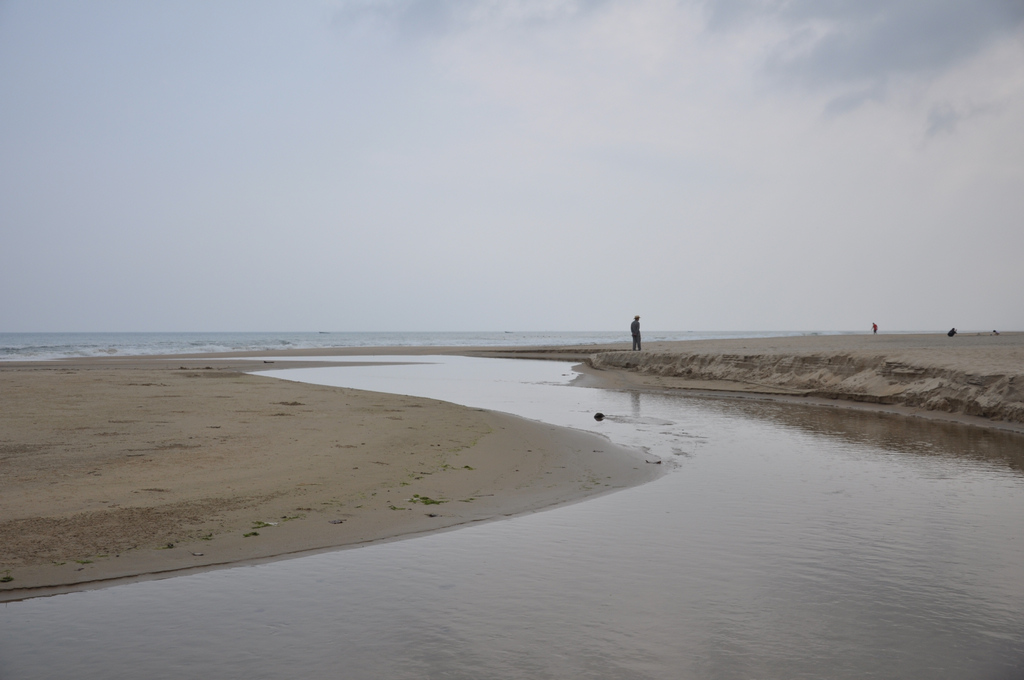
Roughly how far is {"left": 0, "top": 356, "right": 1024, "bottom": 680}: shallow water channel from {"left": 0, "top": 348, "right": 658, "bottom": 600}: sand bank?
1.57ft

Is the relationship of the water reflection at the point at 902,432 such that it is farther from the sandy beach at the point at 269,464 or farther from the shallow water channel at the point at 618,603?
the shallow water channel at the point at 618,603

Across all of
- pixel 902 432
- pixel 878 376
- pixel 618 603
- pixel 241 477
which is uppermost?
pixel 878 376

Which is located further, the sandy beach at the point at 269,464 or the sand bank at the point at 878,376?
the sand bank at the point at 878,376

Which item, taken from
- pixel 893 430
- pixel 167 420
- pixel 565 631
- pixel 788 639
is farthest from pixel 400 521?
pixel 893 430

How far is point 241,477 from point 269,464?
752mm

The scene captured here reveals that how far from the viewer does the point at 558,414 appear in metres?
Result: 15.9

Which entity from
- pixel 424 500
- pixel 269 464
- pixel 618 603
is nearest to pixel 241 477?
pixel 269 464

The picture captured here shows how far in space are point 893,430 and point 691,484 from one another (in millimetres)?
7482

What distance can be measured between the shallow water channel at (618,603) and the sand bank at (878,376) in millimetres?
7733

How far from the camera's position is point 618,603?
14.9 ft

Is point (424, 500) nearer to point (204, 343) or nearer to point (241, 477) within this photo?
point (241, 477)

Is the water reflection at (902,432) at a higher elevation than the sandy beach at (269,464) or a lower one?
lower

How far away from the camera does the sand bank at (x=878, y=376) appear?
14266 millimetres

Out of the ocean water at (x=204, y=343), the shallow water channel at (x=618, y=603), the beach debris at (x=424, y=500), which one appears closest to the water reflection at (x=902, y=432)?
the shallow water channel at (x=618, y=603)
